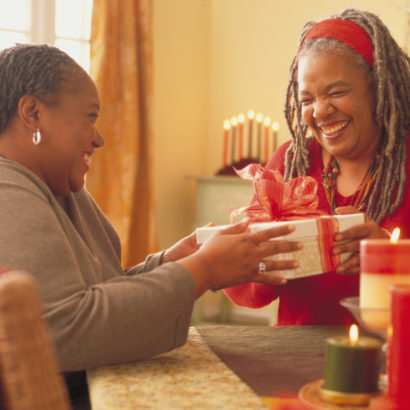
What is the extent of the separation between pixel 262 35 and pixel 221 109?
1.91ft

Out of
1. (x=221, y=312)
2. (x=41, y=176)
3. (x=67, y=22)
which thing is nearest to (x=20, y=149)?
(x=41, y=176)

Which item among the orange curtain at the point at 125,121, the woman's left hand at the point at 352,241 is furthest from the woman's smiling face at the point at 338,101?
the orange curtain at the point at 125,121

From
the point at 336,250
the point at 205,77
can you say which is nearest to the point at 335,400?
the point at 336,250

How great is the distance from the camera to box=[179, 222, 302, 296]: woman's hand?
1.04 m

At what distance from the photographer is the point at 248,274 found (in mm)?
1111

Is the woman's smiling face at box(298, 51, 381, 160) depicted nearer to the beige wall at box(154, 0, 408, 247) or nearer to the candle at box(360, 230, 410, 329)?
the candle at box(360, 230, 410, 329)

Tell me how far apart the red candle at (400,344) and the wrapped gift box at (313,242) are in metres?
0.45

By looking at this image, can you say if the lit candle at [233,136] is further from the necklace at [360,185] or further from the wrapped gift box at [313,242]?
the wrapped gift box at [313,242]

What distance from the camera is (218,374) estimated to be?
94 cm

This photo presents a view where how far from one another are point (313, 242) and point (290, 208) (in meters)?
0.11

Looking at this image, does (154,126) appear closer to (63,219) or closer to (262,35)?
(262,35)

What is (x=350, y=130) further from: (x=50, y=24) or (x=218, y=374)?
(x=50, y=24)

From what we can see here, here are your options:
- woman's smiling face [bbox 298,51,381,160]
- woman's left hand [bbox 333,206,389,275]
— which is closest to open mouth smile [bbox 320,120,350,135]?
woman's smiling face [bbox 298,51,381,160]

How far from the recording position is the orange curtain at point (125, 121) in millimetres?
3928
